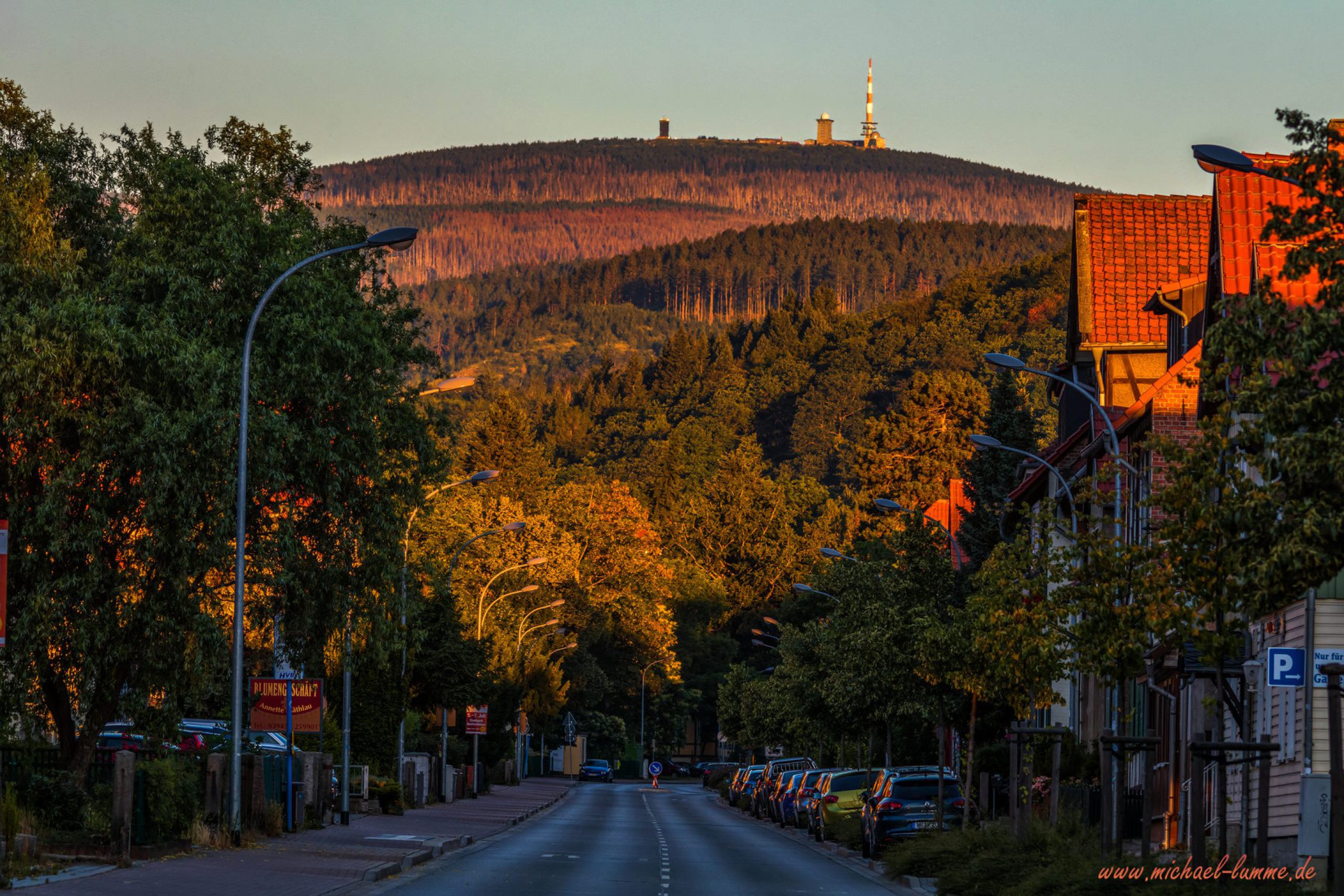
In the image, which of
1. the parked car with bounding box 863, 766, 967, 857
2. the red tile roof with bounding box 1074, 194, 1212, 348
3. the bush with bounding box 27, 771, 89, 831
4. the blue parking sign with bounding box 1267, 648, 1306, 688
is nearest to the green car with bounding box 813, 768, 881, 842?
the parked car with bounding box 863, 766, 967, 857

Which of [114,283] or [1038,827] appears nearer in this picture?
[1038,827]


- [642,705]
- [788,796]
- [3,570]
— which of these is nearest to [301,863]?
[3,570]

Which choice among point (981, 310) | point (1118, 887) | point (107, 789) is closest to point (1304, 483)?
point (1118, 887)

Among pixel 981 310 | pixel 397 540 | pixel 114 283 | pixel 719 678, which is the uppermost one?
pixel 981 310

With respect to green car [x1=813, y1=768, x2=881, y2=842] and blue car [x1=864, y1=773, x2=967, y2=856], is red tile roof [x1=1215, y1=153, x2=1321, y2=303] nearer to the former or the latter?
blue car [x1=864, y1=773, x2=967, y2=856]

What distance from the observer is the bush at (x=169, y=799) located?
22.2 m

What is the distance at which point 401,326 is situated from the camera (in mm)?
31969

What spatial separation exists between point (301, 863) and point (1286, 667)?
1252cm

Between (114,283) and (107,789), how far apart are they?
8373mm

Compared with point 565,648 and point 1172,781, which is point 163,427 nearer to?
point 1172,781

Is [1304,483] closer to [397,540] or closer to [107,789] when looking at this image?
[107,789]

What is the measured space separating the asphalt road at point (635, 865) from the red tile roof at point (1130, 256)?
13.7m


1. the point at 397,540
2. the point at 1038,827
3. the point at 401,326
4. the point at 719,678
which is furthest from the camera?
the point at 719,678

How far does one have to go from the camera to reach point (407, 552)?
44188 millimetres
